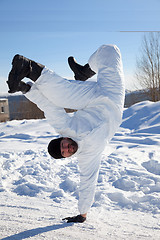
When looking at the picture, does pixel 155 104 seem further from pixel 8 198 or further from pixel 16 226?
pixel 16 226

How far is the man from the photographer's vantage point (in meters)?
1.79

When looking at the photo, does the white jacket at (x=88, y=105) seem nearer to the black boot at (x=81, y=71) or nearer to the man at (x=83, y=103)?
the man at (x=83, y=103)

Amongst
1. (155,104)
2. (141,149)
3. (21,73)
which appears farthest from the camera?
(155,104)

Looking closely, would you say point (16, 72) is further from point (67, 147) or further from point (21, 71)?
point (67, 147)

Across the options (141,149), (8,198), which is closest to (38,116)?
(141,149)

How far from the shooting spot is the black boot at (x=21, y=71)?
1.75 m

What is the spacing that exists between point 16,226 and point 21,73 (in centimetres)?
116

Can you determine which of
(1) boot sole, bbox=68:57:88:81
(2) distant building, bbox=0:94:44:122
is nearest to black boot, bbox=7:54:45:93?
(1) boot sole, bbox=68:57:88:81

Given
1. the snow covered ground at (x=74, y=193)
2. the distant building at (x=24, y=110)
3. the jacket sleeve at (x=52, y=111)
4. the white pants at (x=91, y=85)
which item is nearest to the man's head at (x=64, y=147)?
the jacket sleeve at (x=52, y=111)

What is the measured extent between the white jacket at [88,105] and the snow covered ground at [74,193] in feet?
1.07

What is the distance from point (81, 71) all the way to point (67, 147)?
0.73 m

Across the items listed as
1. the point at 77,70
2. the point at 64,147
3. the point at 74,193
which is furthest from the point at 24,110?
the point at 64,147

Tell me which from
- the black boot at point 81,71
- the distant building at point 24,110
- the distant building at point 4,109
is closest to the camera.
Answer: the black boot at point 81,71

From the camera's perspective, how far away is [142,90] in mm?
12820
